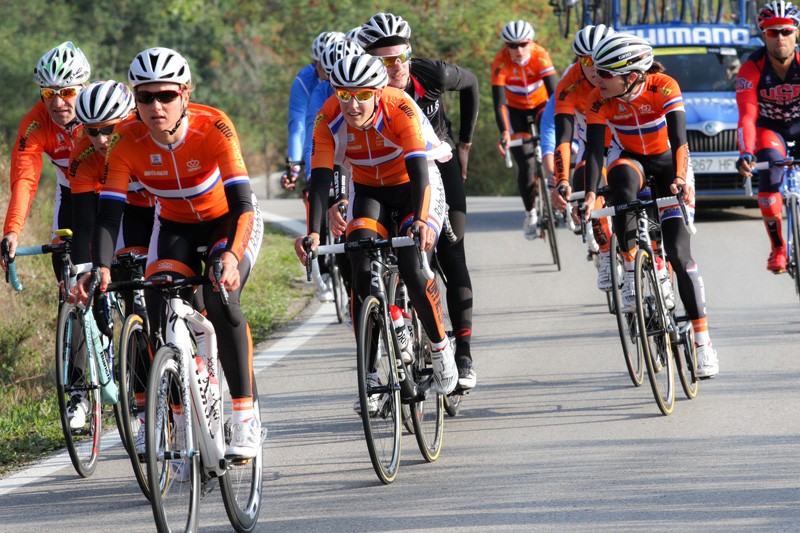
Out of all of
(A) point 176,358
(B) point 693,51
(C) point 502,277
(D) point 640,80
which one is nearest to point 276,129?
(B) point 693,51

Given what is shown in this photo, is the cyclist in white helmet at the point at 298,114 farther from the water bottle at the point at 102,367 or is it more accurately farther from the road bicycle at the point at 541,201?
the water bottle at the point at 102,367

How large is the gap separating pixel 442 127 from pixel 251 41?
3057 cm

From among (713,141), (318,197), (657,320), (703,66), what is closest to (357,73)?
(318,197)

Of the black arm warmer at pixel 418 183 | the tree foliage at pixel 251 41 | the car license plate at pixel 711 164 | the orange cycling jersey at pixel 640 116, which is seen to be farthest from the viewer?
the tree foliage at pixel 251 41

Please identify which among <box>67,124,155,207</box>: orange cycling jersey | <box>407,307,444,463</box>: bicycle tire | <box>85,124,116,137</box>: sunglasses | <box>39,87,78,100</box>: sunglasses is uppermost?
<box>39,87,78,100</box>: sunglasses

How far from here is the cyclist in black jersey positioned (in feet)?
25.9

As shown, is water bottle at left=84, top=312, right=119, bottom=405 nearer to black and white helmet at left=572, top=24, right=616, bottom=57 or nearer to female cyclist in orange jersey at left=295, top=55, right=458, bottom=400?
female cyclist in orange jersey at left=295, top=55, right=458, bottom=400

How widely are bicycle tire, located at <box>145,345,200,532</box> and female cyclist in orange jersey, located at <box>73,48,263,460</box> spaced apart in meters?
0.27

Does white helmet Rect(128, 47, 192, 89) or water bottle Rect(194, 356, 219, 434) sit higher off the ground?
white helmet Rect(128, 47, 192, 89)

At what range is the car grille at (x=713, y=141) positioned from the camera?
1675 cm

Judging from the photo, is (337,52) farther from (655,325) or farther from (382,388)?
(655,325)

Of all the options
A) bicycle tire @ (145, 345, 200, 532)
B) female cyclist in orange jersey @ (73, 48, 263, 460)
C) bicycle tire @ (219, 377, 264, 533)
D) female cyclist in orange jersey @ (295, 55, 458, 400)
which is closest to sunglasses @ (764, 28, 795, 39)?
female cyclist in orange jersey @ (295, 55, 458, 400)

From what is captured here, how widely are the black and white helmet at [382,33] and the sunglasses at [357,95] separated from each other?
1.32m

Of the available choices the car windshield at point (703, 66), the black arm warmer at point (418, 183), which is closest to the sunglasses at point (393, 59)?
the black arm warmer at point (418, 183)
